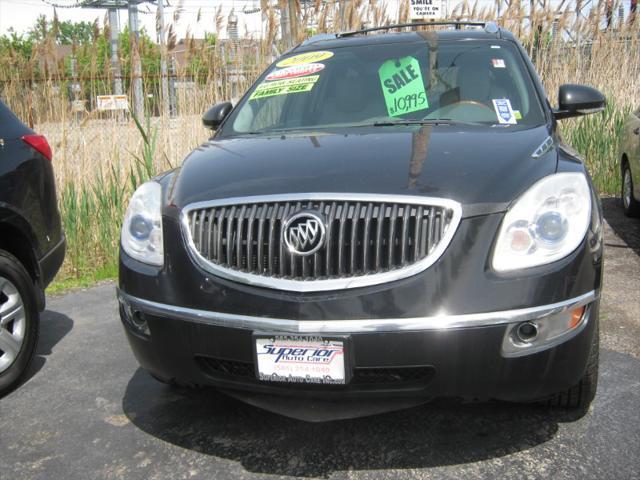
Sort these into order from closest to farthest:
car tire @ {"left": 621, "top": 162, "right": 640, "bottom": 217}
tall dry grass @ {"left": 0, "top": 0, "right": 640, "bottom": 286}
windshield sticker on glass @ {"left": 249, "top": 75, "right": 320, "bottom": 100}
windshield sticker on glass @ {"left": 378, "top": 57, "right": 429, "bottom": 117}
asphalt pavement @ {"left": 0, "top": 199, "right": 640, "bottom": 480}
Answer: asphalt pavement @ {"left": 0, "top": 199, "right": 640, "bottom": 480} → windshield sticker on glass @ {"left": 378, "top": 57, "right": 429, "bottom": 117} → windshield sticker on glass @ {"left": 249, "top": 75, "right": 320, "bottom": 100} → tall dry grass @ {"left": 0, "top": 0, "right": 640, "bottom": 286} → car tire @ {"left": 621, "top": 162, "right": 640, "bottom": 217}

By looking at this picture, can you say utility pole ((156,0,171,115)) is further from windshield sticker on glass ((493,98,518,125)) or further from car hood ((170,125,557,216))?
windshield sticker on glass ((493,98,518,125))

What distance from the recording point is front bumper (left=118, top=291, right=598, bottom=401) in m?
2.30

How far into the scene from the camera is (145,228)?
2795 millimetres

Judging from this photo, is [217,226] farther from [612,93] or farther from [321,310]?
[612,93]

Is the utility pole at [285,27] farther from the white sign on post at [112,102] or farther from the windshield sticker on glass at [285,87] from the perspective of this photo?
the windshield sticker on glass at [285,87]

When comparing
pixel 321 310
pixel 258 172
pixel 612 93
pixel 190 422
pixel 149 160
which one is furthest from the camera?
pixel 612 93

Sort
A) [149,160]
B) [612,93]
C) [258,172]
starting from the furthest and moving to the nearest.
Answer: [612,93]
[149,160]
[258,172]

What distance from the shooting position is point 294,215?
2455 millimetres

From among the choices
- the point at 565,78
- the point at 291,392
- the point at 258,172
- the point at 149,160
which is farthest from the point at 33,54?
the point at 565,78

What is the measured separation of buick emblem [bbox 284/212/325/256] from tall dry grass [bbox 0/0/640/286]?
385cm

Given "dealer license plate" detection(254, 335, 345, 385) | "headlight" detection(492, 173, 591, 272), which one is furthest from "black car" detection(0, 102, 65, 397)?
"headlight" detection(492, 173, 591, 272)

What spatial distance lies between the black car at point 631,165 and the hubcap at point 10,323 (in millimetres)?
5369

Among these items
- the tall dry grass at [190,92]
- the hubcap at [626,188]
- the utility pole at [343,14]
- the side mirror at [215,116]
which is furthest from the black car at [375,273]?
the utility pole at [343,14]

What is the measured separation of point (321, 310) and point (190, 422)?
3.44 feet
